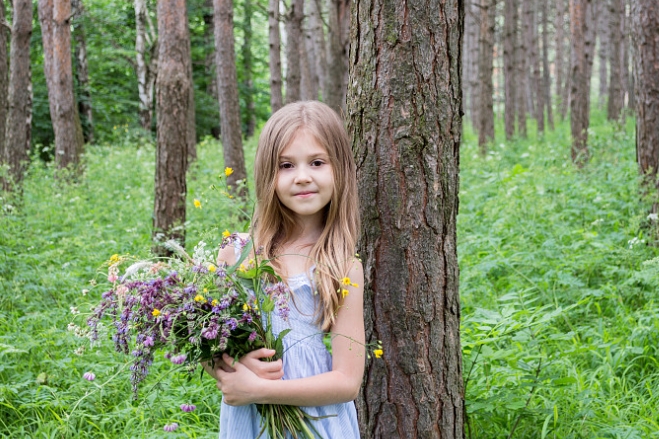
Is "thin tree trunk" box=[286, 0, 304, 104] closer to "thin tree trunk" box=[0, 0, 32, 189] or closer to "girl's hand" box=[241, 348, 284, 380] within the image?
"thin tree trunk" box=[0, 0, 32, 189]

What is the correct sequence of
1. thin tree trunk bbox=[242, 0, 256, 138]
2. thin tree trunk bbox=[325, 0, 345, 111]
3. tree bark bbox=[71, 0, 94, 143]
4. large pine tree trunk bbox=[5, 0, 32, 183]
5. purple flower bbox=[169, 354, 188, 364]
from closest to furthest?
purple flower bbox=[169, 354, 188, 364] < thin tree trunk bbox=[325, 0, 345, 111] < large pine tree trunk bbox=[5, 0, 32, 183] < tree bark bbox=[71, 0, 94, 143] < thin tree trunk bbox=[242, 0, 256, 138]

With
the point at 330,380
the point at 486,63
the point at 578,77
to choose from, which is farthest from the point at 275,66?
the point at 330,380

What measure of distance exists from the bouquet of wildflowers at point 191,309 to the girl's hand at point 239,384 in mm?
42

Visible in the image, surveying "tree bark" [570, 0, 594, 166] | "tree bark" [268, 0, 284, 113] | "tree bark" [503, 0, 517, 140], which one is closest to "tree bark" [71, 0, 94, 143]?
"tree bark" [268, 0, 284, 113]

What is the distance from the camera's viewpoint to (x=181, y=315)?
5.66ft

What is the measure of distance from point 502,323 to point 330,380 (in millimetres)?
1360

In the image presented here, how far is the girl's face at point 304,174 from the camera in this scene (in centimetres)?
204

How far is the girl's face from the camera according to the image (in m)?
2.04

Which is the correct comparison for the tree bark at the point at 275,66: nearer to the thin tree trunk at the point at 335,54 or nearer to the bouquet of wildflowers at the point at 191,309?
the thin tree trunk at the point at 335,54

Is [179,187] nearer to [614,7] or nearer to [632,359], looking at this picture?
[632,359]

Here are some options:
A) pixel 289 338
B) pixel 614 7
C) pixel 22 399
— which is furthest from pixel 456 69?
pixel 614 7

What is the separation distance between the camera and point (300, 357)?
2.03 meters

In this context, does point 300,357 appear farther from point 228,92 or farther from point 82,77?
point 82,77

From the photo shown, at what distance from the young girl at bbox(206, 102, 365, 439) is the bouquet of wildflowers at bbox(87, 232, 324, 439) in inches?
4.2
